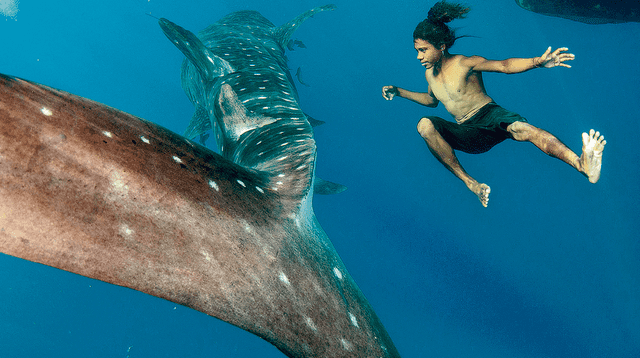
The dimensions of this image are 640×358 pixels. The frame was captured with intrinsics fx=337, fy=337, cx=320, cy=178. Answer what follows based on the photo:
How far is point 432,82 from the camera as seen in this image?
12.7ft

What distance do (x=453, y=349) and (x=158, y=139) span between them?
9433 millimetres

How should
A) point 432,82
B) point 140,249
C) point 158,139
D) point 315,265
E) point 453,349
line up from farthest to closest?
point 453,349 < point 432,82 < point 315,265 < point 158,139 < point 140,249

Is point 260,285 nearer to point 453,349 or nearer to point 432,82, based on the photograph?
point 432,82

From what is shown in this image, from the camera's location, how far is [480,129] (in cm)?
347

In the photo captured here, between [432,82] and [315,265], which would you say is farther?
[432,82]

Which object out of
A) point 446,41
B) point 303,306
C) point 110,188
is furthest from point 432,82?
point 110,188

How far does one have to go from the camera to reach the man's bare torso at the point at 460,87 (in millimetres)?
3488

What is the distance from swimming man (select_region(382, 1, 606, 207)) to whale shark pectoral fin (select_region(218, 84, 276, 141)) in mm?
1762

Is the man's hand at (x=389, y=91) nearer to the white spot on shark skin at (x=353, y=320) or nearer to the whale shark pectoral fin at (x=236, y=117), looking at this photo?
the whale shark pectoral fin at (x=236, y=117)

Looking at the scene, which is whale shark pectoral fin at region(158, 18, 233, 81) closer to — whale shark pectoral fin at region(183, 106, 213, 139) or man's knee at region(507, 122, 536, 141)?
whale shark pectoral fin at region(183, 106, 213, 139)

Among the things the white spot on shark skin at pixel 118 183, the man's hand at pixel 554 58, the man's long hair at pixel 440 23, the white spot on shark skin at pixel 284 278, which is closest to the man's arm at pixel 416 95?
the man's long hair at pixel 440 23

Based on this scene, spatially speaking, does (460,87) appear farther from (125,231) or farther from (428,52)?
(125,231)

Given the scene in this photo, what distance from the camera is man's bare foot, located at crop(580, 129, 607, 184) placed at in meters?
2.46

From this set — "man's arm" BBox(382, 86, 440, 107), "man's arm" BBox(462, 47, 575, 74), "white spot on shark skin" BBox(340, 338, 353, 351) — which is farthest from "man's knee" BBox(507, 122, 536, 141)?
"white spot on shark skin" BBox(340, 338, 353, 351)
